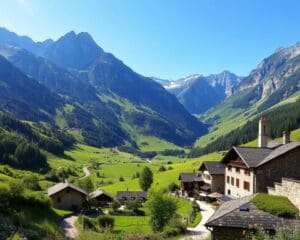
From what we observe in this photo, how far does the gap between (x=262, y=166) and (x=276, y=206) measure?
21.4m

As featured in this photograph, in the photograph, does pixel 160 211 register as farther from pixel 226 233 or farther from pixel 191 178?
pixel 191 178

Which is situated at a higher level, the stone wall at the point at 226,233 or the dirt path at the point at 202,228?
the stone wall at the point at 226,233

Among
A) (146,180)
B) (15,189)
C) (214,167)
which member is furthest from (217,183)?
(15,189)

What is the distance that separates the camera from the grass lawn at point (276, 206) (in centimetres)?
3297

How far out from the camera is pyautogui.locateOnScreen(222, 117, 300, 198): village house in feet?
175

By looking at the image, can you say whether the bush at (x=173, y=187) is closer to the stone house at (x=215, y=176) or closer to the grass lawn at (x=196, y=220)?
the stone house at (x=215, y=176)

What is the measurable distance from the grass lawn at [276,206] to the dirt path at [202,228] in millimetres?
10256

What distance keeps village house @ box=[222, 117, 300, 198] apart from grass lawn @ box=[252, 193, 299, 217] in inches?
719

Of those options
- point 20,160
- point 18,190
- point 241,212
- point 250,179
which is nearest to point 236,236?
point 241,212

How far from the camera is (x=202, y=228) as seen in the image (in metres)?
63.4

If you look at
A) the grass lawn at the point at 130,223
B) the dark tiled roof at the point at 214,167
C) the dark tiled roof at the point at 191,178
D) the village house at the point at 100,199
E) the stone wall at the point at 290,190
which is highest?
the dark tiled roof at the point at 214,167

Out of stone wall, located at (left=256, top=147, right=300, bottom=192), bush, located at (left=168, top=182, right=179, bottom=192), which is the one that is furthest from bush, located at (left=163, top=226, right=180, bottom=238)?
bush, located at (left=168, top=182, right=179, bottom=192)

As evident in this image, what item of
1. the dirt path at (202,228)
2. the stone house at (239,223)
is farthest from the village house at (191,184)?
the stone house at (239,223)

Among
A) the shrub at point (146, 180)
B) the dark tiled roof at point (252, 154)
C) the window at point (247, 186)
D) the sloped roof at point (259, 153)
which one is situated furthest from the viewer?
the shrub at point (146, 180)
